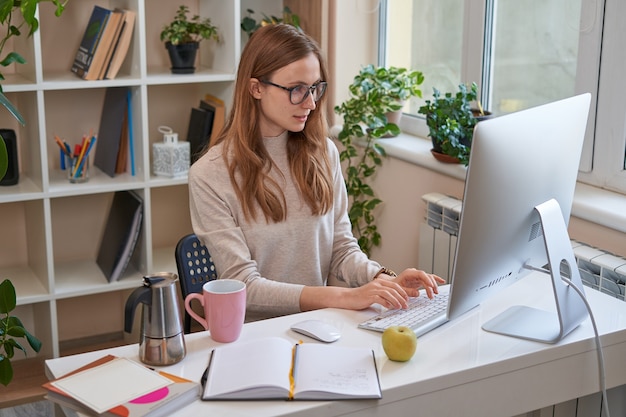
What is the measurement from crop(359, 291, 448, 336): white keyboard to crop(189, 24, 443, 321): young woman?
0.20 feet

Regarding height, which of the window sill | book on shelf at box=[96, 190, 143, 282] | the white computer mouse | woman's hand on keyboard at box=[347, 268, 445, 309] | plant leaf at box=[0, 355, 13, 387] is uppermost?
the window sill

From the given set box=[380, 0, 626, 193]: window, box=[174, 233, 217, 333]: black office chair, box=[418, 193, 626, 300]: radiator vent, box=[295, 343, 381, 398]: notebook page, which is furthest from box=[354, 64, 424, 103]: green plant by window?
box=[295, 343, 381, 398]: notebook page

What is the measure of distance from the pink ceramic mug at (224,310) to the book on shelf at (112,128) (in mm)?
1538

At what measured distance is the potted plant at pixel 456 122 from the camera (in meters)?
2.55

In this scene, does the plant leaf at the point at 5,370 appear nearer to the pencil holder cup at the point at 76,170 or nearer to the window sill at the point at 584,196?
the pencil holder cup at the point at 76,170

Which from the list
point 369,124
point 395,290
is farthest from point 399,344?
point 369,124

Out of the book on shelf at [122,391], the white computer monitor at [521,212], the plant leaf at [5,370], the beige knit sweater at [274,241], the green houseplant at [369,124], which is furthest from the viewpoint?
the green houseplant at [369,124]

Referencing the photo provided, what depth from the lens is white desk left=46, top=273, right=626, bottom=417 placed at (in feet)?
4.52

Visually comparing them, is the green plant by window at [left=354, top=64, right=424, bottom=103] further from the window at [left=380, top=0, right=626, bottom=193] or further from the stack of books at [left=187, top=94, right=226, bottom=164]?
the stack of books at [left=187, top=94, right=226, bottom=164]

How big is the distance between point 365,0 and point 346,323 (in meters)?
Result: 1.93

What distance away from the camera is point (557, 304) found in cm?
158

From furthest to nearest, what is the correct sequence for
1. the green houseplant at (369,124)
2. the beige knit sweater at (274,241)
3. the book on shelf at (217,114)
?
the book on shelf at (217,114), the green houseplant at (369,124), the beige knit sweater at (274,241)

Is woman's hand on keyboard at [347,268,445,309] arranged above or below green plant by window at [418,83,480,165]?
below

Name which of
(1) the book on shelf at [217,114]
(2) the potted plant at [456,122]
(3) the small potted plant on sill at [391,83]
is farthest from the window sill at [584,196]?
(1) the book on shelf at [217,114]
